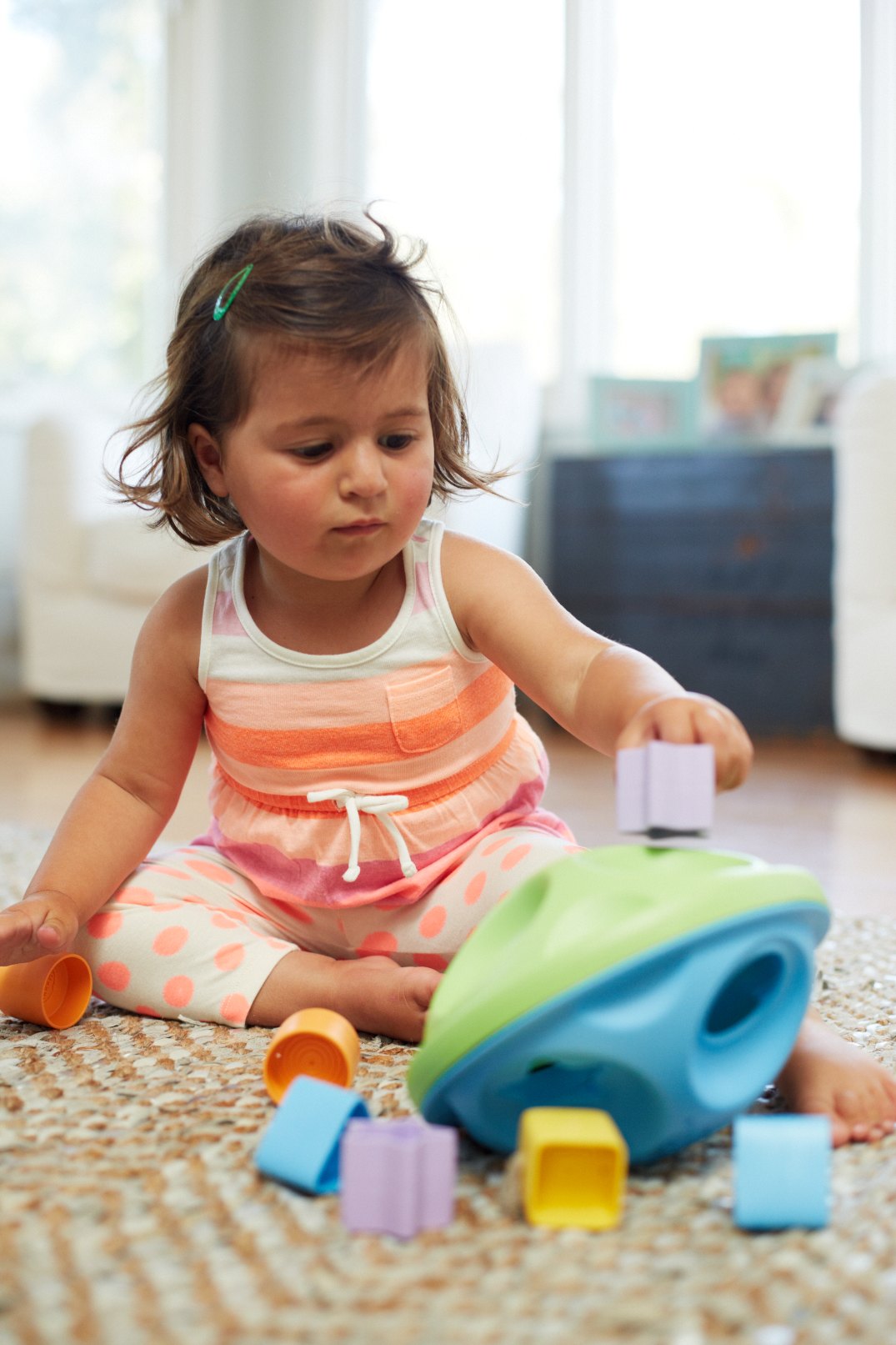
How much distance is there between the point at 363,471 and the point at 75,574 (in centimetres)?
193

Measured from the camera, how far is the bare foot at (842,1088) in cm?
64

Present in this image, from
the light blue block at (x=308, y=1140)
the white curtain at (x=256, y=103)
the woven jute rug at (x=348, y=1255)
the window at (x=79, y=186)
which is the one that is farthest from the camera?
the white curtain at (x=256, y=103)

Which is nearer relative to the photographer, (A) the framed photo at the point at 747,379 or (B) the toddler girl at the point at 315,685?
(B) the toddler girl at the point at 315,685

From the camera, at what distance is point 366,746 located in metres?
0.88

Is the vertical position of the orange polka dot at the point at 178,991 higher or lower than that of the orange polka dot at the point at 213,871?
lower

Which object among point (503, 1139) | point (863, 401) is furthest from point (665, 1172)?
point (863, 401)

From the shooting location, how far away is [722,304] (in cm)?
291

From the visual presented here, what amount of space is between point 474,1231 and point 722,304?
8.65 feet

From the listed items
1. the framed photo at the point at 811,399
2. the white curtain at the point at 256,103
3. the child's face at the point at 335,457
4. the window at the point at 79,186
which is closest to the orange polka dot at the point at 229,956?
the child's face at the point at 335,457

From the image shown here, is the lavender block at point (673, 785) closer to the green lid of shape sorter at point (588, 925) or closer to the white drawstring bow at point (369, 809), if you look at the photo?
the green lid of shape sorter at point (588, 925)

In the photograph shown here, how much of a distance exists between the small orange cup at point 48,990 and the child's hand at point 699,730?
0.37 m

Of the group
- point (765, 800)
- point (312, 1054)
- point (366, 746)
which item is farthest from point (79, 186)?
point (312, 1054)

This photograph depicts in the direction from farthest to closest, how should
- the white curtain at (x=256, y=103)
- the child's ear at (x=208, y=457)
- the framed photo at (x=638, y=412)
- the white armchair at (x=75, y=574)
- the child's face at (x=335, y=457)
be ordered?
the white curtain at (x=256, y=103)
the framed photo at (x=638, y=412)
the white armchair at (x=75, y=574)
the child's ear at (x=208, y=457)
the child's face at (x=335, y=457)

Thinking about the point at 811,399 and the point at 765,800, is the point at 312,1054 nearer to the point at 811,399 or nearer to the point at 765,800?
the point at 765,800
